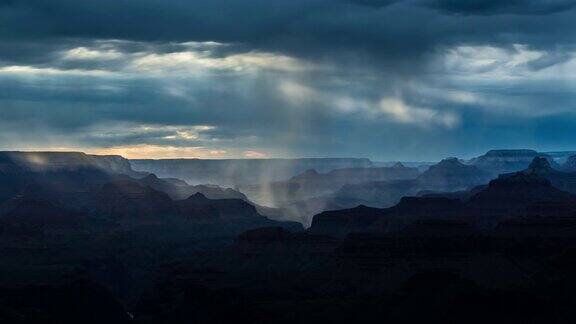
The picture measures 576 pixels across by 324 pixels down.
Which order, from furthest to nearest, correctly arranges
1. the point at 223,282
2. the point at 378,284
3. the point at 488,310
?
the point at 223,282 → the point at 378,284 → the point at 488,310

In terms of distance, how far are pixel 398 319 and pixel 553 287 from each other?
21135mm

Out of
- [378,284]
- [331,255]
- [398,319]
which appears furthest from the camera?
[331,255]

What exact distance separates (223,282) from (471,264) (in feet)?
134

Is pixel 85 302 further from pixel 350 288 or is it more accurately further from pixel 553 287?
pixel 553 287

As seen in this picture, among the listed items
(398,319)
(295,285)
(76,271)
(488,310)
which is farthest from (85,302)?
(488,310)

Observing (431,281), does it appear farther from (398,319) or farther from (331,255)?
(331,255)

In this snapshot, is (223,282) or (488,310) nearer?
(488,310)

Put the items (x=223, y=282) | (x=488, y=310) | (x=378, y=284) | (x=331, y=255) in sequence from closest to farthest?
(x=488, y=310)
(x=378, y=284)
(x=223, y=282)
(x=331, y=255)

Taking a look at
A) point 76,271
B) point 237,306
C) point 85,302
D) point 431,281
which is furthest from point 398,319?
point 76,271

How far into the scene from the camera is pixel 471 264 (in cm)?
14925

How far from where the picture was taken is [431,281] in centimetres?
12706

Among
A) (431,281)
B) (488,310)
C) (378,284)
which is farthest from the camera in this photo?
(378,284)

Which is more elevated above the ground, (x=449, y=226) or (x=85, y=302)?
(x=449, y=226)

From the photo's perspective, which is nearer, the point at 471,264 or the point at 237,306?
the point at 237,306
